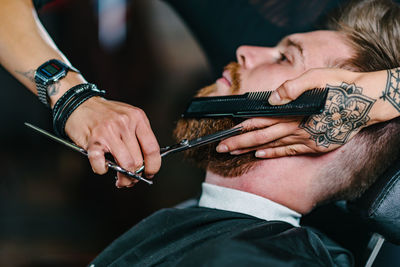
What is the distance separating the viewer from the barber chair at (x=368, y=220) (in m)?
1.29

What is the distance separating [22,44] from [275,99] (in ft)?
3.04

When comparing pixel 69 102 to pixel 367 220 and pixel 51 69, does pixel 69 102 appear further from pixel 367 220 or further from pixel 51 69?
pixel 367 220

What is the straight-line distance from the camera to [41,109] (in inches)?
197

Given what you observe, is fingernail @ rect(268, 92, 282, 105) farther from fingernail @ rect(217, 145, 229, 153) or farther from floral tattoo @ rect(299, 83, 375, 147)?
fingernail @ rect(217, 145, 229, 153)

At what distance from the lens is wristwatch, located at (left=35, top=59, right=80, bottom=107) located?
1.31 metres

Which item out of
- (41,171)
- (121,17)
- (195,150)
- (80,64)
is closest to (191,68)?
(121,17)

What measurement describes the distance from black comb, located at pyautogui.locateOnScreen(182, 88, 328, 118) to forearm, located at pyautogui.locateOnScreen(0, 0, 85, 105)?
0.47m

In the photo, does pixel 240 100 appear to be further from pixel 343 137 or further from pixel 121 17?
pixel 121 17

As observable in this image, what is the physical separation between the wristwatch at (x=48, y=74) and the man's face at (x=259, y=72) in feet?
1.78

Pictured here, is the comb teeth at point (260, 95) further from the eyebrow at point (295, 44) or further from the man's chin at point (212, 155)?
the eyebrow at point (295, 44)

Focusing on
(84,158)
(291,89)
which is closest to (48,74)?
(291,89)

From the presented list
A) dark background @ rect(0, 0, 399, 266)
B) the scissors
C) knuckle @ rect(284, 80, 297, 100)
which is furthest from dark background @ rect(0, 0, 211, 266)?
knuckle @ rect(284, 80, 297, 100)

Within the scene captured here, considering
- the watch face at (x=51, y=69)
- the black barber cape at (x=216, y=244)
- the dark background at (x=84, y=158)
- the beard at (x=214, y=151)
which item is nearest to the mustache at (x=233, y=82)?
the beard at (x=214, y=151)

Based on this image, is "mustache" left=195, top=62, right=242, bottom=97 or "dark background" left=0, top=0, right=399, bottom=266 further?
"dark background" left=0, top=0, right=399, bottom=266
